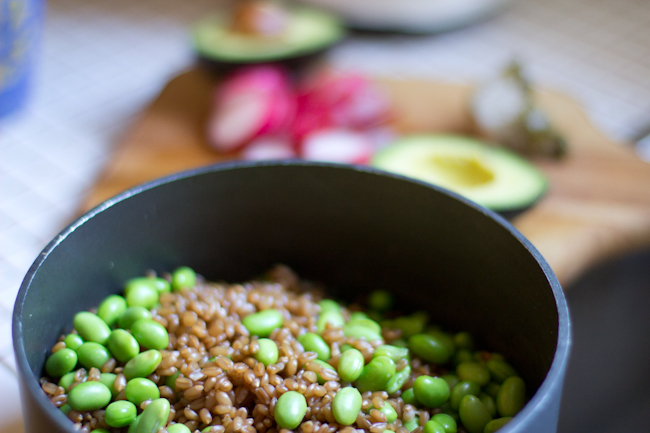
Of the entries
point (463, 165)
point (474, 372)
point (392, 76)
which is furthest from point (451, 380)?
point (392, 76)

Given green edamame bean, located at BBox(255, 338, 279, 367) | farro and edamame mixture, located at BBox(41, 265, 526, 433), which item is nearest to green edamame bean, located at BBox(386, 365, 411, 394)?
farro and edamame mixture, located at BBox(41, 265, 526, 433)

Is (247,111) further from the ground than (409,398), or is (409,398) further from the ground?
(247,111)

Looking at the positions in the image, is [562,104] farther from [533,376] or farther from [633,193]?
[533,376]

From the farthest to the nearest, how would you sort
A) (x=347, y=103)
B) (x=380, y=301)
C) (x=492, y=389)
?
(x=347, y=103), (x=380, y=301), (x=492, y=389)

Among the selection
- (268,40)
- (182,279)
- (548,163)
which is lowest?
(548,163)

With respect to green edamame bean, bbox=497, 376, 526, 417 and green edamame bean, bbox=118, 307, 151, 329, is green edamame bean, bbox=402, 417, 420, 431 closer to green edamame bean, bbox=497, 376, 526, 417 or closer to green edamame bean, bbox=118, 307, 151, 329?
green edamame bean, bbox=497, 376, 526, 417

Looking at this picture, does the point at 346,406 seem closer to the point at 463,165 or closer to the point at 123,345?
the point at 123,345
